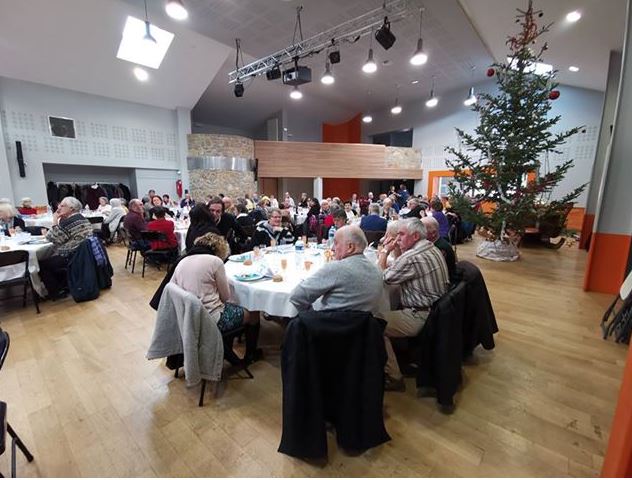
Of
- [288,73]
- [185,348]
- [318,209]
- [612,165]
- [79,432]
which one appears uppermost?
[288,73]

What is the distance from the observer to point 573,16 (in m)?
5.14

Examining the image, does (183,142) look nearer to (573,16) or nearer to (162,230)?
(162,230)

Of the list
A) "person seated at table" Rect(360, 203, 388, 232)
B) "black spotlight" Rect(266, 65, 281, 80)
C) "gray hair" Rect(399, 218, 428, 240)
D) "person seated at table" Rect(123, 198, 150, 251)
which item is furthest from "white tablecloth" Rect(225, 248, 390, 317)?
"black spotlight" Rect(266, 65, 281, 80)

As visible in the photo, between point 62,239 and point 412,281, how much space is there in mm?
4526

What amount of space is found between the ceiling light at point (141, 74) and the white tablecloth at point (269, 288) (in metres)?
9.13

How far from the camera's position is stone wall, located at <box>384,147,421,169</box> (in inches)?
529

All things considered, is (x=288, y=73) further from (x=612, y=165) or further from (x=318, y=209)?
(x=612, y=165)

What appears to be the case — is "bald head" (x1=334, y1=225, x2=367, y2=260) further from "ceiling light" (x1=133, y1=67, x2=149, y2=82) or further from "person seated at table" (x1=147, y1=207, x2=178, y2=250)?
"ceiling light" (x1=133, y1=67, x2=149, y2=82)

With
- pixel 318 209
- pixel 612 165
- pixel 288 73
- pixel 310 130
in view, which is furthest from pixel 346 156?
pixel 612 165

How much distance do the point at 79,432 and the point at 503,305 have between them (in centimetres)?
454

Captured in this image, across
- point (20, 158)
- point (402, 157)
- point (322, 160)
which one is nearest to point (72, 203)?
point (20, 158)

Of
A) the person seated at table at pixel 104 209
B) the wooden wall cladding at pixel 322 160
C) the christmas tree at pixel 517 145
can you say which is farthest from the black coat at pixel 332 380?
the wooden wall cladding at pixel 322 160

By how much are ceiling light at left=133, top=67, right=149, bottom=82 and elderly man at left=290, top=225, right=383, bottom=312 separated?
10165 mm

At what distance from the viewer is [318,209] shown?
22.6ft
